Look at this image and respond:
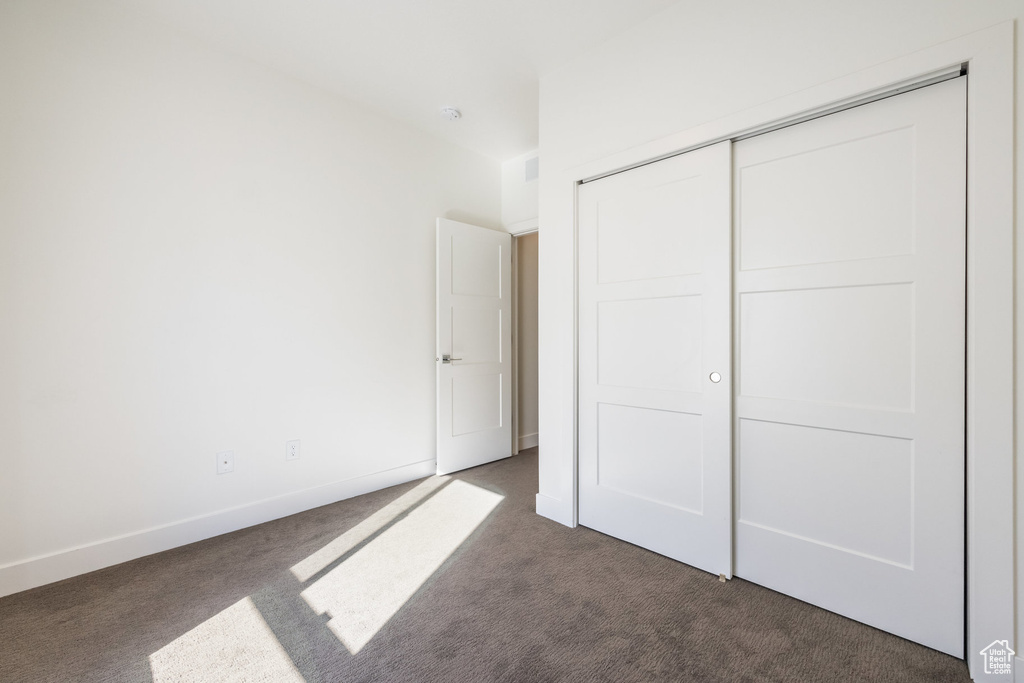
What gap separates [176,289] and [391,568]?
1.88 m

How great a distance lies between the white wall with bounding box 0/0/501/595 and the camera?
2.00 m

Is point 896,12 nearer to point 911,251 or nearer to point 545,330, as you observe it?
point 911,251

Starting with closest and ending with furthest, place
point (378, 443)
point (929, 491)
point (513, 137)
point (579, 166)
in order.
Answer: point (929, 491), point (579, 166), point (378, 443), point (513, 137)

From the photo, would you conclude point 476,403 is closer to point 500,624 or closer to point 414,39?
point 500,624

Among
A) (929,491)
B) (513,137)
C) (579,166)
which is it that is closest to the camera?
(929,491)

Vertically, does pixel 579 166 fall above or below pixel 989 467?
above

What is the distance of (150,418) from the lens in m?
2.31

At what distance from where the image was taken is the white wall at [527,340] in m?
4.45

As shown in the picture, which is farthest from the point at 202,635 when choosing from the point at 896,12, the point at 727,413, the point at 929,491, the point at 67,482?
the point at 896,12

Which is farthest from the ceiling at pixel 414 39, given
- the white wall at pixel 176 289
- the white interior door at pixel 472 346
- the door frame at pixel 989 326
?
the door frame at pixel 989 326

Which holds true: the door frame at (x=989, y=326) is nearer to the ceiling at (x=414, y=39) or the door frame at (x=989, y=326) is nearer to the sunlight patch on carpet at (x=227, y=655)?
the ceiling at (x=414, y=39)

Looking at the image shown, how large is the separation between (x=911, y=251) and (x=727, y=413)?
0.91m

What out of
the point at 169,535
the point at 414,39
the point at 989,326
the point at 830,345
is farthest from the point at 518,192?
the point at 169,535

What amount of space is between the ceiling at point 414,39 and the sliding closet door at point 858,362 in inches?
46.6
